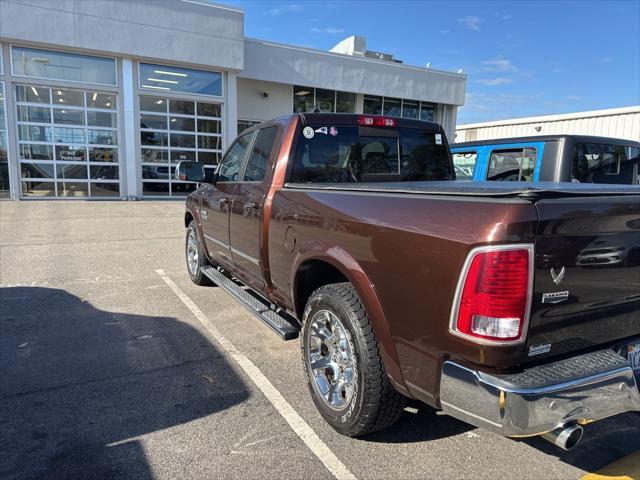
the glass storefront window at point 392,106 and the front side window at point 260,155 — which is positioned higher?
the glass storefront window at point 392,106

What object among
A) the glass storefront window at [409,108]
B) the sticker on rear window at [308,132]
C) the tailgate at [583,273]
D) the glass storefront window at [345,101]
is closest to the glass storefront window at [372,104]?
the glass storefront window at [345,101]

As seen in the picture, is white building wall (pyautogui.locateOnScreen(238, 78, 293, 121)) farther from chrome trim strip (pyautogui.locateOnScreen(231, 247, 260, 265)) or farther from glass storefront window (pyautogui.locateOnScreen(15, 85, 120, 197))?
chrome trim strip (pyautogui.locateOnScreen(231, 247, 260, 265))

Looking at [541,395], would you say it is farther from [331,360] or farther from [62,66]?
[62,66]

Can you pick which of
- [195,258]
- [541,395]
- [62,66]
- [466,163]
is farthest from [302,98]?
[541,395]

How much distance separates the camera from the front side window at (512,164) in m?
5.88

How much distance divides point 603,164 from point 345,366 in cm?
502

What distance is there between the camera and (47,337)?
4.30 meters

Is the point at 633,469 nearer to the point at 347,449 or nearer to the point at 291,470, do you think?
the point at 347,449

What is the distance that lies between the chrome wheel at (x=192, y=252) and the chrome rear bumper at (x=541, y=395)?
181 inches

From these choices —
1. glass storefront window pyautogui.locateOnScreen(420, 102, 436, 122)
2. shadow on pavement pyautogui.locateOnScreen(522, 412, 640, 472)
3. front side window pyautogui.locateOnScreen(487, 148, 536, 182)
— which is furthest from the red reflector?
glass storefront window pyautogui.locateOnScreen(420, 102, 436, 122)

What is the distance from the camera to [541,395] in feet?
6.13

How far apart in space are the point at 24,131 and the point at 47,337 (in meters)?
13.3

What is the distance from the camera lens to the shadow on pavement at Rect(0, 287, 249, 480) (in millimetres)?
2594

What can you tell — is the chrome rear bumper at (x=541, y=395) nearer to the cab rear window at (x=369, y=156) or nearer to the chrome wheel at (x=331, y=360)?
the chrome wheel at (x=331, y=360)
